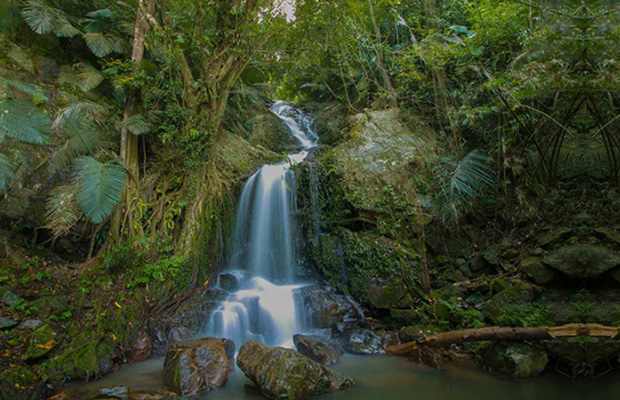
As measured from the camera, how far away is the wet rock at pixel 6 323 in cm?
466

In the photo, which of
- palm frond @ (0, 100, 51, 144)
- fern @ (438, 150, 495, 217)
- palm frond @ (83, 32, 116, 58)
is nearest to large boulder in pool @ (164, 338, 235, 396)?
palm frond @ (0, 100, 51, 144)

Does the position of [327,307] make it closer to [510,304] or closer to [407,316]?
[407,316]

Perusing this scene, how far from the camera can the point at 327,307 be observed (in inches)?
257

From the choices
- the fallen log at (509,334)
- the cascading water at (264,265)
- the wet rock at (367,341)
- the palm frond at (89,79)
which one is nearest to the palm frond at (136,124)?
the palm frond at (89,79)

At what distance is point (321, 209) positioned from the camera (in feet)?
26.1

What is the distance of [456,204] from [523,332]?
3203 millimetres

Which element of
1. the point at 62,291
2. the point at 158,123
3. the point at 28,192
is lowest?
the point at 62,291

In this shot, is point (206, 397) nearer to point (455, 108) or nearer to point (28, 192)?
point (28, 192)

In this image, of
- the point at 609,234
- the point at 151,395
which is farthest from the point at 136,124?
the point at 609,234

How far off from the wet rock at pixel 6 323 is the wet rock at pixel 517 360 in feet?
19.9

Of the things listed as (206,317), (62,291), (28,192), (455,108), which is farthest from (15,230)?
(455,108)

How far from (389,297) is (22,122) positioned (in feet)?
19.1

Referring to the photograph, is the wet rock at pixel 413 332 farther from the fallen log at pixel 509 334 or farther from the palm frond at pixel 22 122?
the palm frond at pixel 22 122

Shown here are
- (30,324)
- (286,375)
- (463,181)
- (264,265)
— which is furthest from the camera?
(264,265)
